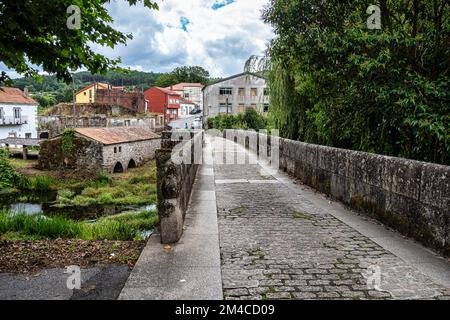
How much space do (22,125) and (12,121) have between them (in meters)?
2.18

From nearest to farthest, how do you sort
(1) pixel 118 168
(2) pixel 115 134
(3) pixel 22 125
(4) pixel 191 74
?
(1) pixel 118 168
(2) pixel 115 134
(3) pixel 22 125
(4) pixel 191 74

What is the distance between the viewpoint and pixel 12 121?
47219mm

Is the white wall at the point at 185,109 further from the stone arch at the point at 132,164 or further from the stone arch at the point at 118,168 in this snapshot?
the stone arch at the point at 118,168

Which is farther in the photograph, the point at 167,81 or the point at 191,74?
the point at 191,74

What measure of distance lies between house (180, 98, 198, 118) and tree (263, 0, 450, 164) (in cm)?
8389

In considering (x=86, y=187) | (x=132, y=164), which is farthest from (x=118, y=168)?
(x=86, y=187)

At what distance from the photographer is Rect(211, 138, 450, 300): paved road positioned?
3391 millimetres

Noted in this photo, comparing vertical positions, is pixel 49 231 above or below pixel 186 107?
below

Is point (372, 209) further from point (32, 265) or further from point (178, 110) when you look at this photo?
point (178, 110)

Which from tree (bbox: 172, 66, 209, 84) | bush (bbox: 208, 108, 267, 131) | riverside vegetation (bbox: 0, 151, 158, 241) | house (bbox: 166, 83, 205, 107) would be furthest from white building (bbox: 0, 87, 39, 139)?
tree (bbox: 172, 66, 209, 84)

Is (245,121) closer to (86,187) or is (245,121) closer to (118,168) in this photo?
(118,168)

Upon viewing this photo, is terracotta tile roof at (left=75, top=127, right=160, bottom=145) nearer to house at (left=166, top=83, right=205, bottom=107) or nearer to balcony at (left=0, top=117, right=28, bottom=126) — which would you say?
balcony at (left=0, top=117, right=28, bottom=126)

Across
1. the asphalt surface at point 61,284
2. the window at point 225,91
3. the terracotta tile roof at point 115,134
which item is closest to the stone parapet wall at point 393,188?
the asphalt surface at point 61,284

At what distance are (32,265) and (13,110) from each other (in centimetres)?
5054
